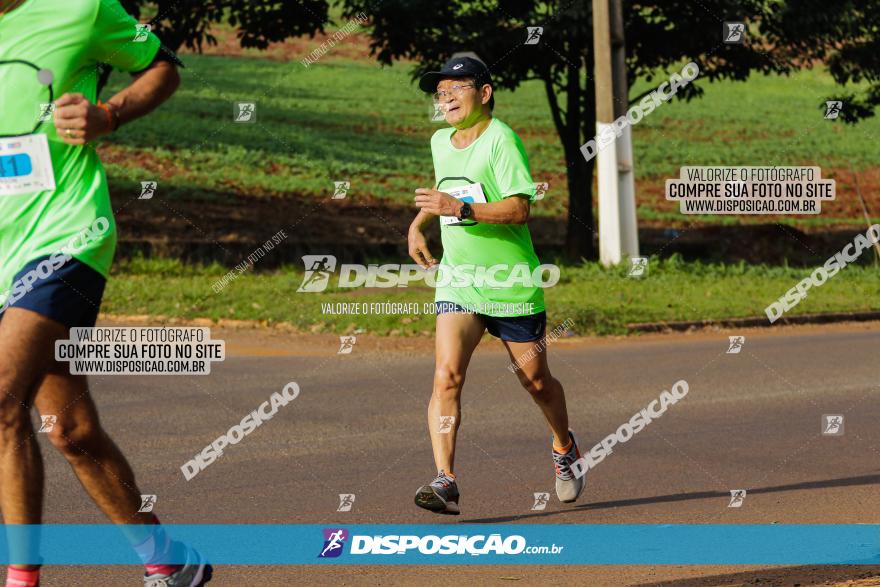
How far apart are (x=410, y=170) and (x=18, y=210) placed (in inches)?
1431

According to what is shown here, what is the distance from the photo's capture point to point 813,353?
13.9 m

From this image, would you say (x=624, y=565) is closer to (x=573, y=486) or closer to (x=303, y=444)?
(x=573, y=486)

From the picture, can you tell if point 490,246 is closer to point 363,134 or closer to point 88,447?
point 88,447

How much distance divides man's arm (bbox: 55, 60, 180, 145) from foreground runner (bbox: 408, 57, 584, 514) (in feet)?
6.57

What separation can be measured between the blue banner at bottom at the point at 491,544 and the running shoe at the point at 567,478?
38 centimetres

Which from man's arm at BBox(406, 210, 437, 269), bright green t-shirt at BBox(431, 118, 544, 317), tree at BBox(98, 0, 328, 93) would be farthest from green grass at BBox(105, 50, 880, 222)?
bright green t-shirt at BBox(431, 118, 544, 317)

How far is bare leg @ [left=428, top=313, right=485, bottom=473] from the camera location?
6570mm

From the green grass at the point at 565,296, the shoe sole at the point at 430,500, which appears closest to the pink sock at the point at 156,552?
the shoe sole at the point at 430,500

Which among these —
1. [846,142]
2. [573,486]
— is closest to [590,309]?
[573,486]

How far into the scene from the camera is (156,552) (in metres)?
4.89

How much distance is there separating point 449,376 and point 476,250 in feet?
1.97

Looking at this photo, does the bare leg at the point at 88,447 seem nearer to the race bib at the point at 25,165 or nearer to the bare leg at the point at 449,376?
the race bib at the point at 25,165

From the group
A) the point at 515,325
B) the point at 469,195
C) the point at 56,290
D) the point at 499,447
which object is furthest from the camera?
the point at 499,447

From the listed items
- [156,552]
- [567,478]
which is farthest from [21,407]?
[567,478]
